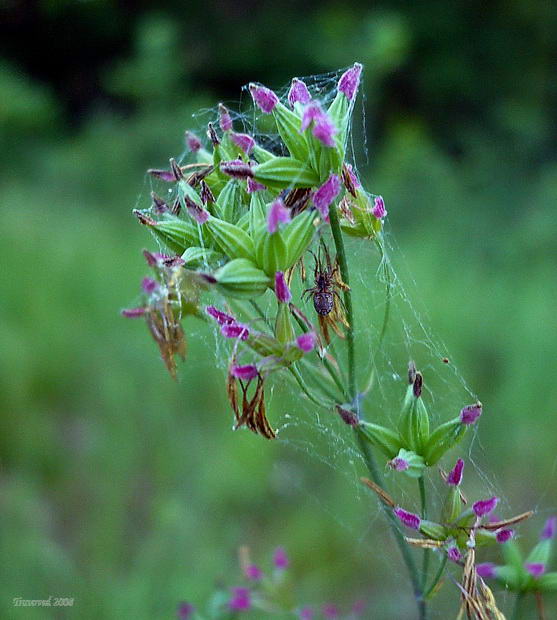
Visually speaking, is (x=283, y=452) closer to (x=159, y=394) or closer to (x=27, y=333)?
(x=159, y=394)

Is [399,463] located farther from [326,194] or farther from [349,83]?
[349,83]

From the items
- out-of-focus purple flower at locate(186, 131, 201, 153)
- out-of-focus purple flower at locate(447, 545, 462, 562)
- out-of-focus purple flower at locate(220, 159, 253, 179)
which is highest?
out-of-focus purple flower at locate(186, 131, 201, 153)

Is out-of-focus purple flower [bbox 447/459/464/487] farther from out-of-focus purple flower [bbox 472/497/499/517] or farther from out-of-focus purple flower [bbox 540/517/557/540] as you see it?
out-of-focus purple flower [bbox 540/517/557/540]

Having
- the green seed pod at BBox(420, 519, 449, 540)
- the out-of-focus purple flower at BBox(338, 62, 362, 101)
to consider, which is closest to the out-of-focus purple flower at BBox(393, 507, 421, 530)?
the green seed pod at BBox(420, 519, 449, 540)

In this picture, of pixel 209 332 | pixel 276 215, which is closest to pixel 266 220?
pixel 276 215

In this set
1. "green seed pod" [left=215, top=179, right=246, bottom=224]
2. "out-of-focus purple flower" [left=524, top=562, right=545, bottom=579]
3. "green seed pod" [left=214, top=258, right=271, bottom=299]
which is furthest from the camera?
"out-of-focus purple flower" [left=524, top=562, right=545, bottom=579]

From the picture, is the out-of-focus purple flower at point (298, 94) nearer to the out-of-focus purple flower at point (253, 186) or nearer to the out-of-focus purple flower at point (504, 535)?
the out-of-focus purple flower at point (253, 186)

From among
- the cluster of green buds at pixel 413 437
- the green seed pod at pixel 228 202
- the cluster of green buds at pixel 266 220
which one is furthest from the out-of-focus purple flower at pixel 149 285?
the cluster of green buds at pixel 413 437
